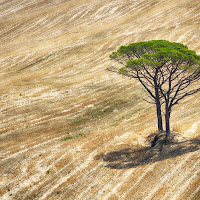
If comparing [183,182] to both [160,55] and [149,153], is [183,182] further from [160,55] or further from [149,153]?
[160,55]

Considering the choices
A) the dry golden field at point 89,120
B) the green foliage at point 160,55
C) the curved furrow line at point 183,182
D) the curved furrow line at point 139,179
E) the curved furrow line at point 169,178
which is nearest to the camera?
the curved furrow line at point 183,182

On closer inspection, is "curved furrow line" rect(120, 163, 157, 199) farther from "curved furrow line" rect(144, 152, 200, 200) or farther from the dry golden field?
"curved furrow line" rect(144, 152, 200, 200)

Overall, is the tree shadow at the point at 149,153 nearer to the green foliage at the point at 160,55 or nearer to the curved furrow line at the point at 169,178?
the curved furrow line at the point at 169,178

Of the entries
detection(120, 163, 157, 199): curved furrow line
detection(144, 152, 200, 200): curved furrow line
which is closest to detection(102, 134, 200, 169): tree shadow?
detection(120, 163, 157, 199): curved furrow line

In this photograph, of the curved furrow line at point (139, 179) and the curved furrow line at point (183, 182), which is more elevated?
the curved furrow line at point (139, 179)

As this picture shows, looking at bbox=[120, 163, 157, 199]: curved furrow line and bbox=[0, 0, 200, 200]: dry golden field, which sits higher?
bbox=[0, 0, 200, 200]: dry golden field

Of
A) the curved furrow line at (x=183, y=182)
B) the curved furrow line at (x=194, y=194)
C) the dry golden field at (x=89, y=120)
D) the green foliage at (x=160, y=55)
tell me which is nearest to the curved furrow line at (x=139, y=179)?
the dry golden field at (x=89, y=120)

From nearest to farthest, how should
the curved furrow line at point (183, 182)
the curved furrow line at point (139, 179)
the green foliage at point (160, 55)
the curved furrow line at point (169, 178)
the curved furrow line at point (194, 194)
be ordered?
the curved furrow line at point (194, 194)
the curved furrow line at point (183, 182)
the curved furrow line at point (169, 178)
the curved furrow line at point (139, 179)
the green foliage at point (160, 55)

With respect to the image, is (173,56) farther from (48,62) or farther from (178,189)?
(48,62)
